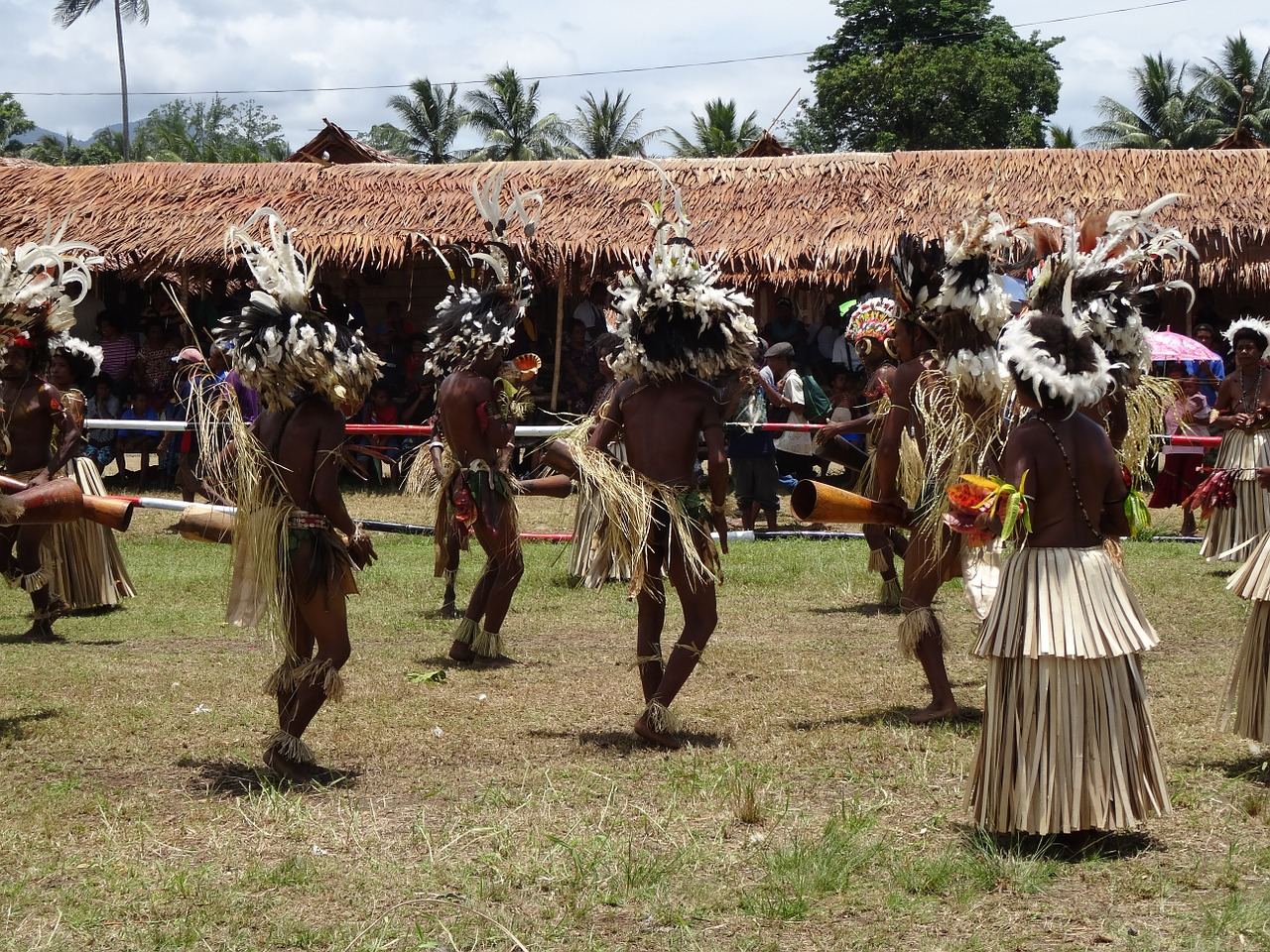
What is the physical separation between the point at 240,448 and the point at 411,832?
1.68 metres

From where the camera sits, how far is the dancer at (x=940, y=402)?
644 cm

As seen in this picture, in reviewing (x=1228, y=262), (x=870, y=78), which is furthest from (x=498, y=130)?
(x=1228, y=262)

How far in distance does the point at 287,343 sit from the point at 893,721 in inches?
126

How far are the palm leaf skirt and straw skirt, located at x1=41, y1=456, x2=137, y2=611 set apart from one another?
6933 millimetres

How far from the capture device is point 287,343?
566cm

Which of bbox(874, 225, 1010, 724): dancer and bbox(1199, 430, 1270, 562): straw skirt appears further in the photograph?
bbox(1199, 430, 1270, 562): straw skirt

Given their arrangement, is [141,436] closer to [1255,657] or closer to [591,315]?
[591,315]

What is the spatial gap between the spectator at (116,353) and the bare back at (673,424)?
12219mm

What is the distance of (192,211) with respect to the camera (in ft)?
56.8

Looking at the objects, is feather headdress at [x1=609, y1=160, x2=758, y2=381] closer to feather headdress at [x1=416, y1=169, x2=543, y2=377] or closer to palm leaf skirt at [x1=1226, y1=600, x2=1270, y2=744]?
feather headdress at [x1=416, y1=169, x2=543, y2=377]

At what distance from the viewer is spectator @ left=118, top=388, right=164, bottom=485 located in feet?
52.5

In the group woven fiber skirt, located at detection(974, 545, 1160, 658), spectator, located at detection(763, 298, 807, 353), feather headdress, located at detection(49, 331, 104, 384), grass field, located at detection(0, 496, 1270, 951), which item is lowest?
grass field, located at detection(0, 496, 1270, 951)

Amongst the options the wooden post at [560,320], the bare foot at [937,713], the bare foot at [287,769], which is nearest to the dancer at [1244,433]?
the bare foot at [937,713]

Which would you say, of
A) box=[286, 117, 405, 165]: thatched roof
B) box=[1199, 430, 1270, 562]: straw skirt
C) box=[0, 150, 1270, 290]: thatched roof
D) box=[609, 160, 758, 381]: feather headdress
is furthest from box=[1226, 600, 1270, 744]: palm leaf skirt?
box=[286, 117, 405, 165]: thatched roof
